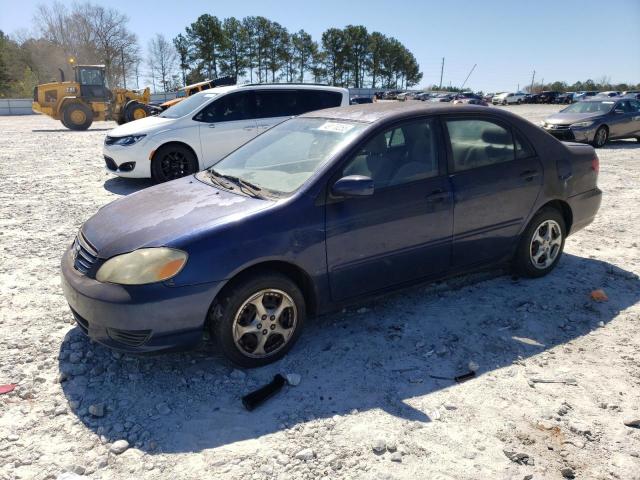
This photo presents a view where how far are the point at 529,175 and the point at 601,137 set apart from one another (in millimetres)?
12074

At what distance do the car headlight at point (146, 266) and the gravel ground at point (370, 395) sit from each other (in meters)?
0.71

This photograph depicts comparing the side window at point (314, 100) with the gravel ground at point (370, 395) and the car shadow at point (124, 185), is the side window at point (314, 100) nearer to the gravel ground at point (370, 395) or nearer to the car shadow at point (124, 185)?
the car shadow at point (124, 185)

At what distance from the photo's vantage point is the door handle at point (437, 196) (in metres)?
3.69

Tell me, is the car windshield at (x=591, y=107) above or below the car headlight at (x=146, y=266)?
above

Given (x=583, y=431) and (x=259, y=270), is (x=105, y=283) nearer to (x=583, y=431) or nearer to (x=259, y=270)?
(x=259, y=270)

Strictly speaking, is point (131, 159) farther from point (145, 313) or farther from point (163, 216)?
point (145, 313)

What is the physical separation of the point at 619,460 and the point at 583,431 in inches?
8.8

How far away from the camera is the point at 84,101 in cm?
2209

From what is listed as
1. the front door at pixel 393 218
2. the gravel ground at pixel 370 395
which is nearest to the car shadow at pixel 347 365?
the gravel ground at pixel 370 395

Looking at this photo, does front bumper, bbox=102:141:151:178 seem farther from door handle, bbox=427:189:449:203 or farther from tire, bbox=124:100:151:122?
tire, bbox=124:100:151:122

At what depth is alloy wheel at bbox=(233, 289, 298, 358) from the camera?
3.10 meters

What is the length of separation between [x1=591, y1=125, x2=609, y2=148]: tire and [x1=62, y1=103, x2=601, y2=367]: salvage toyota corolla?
11.2 meters

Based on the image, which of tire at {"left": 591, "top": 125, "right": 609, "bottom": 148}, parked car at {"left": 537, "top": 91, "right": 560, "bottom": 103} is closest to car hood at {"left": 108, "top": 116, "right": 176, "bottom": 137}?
tire at {"left": 591, "top": 125, "right": 609, "bottom": 148}

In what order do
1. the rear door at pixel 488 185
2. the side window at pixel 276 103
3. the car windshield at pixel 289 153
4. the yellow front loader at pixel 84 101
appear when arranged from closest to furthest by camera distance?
1. the car windshield at pixel 289 153
2. the rear door at pixel 488 185
3. the side window at pixel 276 103
4. the yellow front loader at pixel 84 101
